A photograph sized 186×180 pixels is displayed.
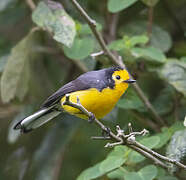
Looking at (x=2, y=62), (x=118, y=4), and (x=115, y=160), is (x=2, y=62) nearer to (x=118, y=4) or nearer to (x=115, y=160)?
(x=118, y=4)

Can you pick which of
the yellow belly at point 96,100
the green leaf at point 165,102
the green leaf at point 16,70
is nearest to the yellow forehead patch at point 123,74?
the yellow belly at point 96,100

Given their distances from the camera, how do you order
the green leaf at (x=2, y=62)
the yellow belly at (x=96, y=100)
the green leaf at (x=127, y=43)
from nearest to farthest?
the yellow belly at (x=96, y=100) < the green leaf at (x=127, y=43) < the green leaf at (x=2, y=62)

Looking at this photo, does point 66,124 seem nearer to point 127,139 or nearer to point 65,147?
Answer: point 65,147

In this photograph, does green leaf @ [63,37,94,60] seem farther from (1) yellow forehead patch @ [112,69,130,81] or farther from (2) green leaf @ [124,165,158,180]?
(2) green leaf @ [124,165,158,180]

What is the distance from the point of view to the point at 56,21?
11.4 feet

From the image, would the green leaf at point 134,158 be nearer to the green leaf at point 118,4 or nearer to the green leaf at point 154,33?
the green leaf at point 118,4

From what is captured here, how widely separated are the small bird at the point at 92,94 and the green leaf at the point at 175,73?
445 mm

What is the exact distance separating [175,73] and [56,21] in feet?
3.68

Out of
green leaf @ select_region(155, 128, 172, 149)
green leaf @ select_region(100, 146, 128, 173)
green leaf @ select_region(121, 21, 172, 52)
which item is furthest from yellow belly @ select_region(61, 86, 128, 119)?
green leaf @ select_region(121, 21, 172, 52)

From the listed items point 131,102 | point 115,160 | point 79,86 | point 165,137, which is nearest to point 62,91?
point 79,86

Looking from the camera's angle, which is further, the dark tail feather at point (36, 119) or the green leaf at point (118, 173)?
the dark tail feather at point (36, 119)

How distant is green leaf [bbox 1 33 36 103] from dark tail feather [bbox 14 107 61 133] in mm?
448

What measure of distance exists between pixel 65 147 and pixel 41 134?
456mm

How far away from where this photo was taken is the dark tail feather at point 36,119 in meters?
3.26
